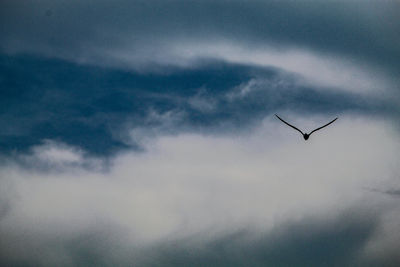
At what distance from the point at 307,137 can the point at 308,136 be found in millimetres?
766

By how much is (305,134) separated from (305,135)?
0.33m

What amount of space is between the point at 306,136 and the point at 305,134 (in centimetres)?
69

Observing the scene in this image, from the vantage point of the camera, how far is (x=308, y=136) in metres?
94.3

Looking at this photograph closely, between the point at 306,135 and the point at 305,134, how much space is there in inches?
23.7

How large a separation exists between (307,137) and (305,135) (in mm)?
894

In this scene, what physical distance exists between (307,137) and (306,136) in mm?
508

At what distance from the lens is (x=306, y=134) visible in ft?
307

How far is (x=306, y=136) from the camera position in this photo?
3681 inches

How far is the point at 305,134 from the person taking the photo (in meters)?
93.2

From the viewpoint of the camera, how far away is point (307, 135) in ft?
308

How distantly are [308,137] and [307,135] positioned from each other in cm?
101

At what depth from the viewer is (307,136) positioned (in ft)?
308

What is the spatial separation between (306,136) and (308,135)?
3.11ft

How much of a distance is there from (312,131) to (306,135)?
6.25 feet
